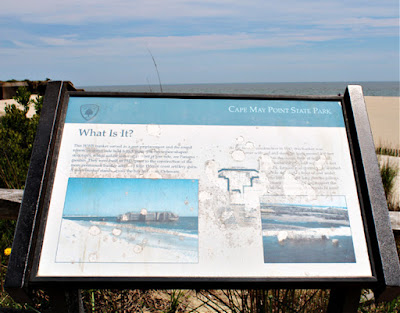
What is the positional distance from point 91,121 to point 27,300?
0.92m

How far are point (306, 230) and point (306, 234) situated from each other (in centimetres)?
2

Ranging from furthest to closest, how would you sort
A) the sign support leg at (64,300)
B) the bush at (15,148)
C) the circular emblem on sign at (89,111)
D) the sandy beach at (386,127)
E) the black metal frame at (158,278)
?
the sandy beach at (386,127)
the bush at (15,148)
the circular emblem on sign at (89,111)
the sign support leg at (64,300)
the black metal frame at (158,278)

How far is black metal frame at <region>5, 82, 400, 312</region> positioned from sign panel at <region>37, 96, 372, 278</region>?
0.03 meters

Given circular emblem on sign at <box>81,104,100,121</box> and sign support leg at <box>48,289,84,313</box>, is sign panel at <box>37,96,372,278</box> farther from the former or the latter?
sign support leg at <box>48,289,84,313</box>

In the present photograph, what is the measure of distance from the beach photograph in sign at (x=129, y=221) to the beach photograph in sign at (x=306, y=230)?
14.0 inches

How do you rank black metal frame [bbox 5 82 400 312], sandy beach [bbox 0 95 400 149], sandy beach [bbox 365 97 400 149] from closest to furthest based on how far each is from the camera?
black metal frame [bbox 5 82 400 312], sandy beach [bbox 0 95 400 149], sandy beach [bbox 365 97 400 149]

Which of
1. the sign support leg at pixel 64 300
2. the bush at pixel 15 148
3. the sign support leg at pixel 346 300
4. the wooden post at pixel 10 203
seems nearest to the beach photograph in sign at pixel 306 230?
the sign support leg at pixel 346 300

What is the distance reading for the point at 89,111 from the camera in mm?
1989

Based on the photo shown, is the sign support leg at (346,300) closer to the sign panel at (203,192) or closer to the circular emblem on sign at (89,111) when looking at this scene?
the sign panel at (203,192)

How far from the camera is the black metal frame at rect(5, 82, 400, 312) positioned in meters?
1.59

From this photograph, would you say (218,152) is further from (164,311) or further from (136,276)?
(164,311)

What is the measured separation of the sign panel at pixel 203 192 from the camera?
1.64 m

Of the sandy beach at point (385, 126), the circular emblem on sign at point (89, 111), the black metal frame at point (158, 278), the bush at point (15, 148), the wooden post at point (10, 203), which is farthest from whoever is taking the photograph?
the sandy beach at point (385, 126)

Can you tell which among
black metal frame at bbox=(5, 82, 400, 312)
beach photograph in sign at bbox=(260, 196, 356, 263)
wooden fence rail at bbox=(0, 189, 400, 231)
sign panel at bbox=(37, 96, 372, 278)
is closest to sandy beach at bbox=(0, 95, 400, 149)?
wooden fence rail at bbox=(0, 189, 400, 231)
